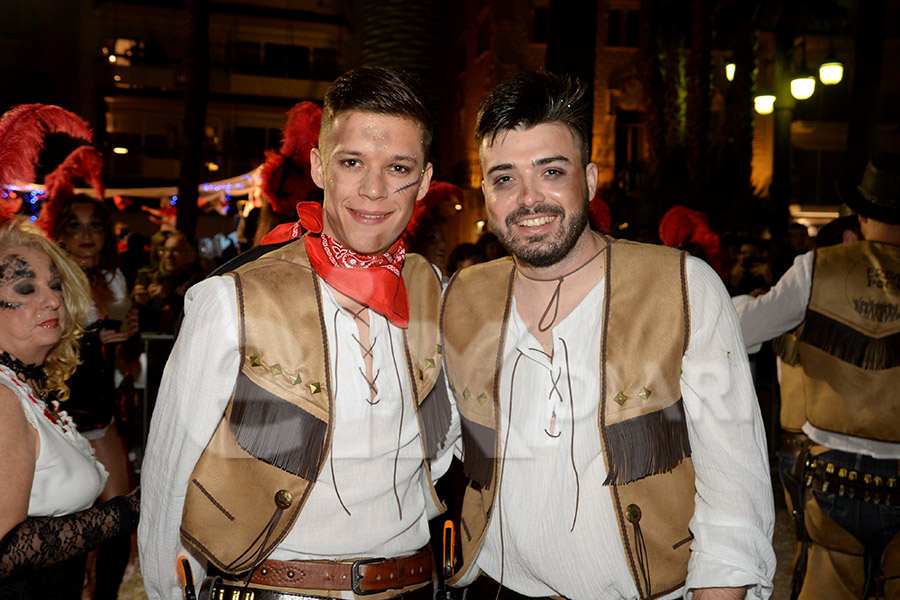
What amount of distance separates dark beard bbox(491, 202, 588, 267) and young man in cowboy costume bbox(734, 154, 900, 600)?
6.05 feet

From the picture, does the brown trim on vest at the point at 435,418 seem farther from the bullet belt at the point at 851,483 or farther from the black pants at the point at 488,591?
the bullet belt at the point at 851,483

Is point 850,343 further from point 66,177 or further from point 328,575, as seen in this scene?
point 66,177

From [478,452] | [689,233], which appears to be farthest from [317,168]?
[689,233]

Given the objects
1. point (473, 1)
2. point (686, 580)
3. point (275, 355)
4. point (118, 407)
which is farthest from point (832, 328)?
point (473, 1)

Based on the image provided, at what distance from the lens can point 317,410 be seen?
2.37 m

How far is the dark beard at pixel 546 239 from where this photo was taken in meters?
2.48

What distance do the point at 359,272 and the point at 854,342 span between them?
8.56 ft

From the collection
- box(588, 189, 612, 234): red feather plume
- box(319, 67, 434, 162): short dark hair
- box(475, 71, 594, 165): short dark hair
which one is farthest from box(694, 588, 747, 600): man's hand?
box(588, 189, 612, 234): red feather plume

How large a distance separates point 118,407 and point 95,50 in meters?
31.9

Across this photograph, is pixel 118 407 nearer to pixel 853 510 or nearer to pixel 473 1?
pixel 853 510

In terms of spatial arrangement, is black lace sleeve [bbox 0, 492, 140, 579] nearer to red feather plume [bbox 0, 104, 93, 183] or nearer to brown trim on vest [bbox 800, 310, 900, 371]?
red feather plume [bbox 0, 104, 93, 183]

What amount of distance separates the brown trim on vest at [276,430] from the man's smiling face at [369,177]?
548mm

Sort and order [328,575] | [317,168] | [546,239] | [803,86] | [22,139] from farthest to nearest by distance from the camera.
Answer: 1. [803,86]
2. [22,139]
3. [317,168]
4. [546,239]
5. [328,575]

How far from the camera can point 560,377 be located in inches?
96.0
